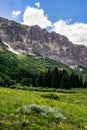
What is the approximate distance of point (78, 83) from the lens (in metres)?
153

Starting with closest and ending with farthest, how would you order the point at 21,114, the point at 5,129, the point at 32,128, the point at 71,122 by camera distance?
1. the point at 5,129
2. the point at 32,128
3. the point at 21,114
4. the point at 71,122

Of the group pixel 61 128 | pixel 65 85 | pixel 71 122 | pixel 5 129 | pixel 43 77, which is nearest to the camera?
pixel 5 129

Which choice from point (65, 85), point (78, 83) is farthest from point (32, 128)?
point (78, 83)

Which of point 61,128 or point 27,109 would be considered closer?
point 61,128

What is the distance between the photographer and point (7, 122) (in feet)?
52.3

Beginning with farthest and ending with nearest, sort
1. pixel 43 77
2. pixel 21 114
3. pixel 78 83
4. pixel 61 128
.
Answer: pixel 78 83, pixel 43 77, pixel 21 114, pixel 61 128

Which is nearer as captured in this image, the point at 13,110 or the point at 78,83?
the point at 13,110

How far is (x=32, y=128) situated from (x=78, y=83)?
13862cm

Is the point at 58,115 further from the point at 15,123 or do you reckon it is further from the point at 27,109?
the point at 15,123

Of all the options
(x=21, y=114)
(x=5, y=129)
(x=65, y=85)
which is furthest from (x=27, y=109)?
(x=65, y=85)

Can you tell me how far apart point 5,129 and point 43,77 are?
121 meters

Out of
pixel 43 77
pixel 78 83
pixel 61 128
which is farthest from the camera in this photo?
pixel 78 83

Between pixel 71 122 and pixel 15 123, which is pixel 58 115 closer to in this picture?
pixel 71 122

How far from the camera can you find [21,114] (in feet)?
60.3
